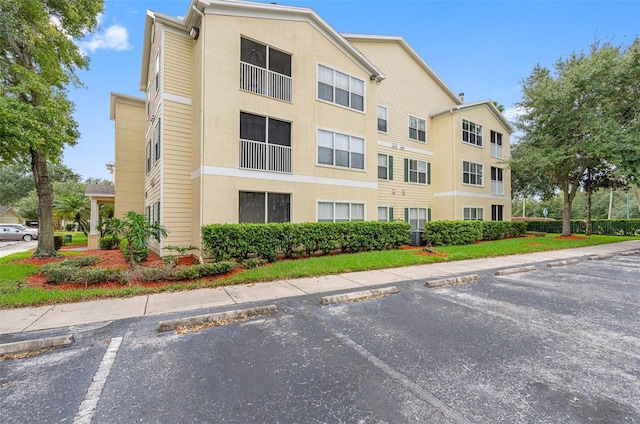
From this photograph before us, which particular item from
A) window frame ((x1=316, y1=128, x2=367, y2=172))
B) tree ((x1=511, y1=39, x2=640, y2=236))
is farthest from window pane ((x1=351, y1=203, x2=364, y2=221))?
tree ((x1=511, y1=39, x2=640, y2=236))

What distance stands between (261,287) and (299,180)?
591cm

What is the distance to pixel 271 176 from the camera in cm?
1137

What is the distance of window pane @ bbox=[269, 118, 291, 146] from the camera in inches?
460

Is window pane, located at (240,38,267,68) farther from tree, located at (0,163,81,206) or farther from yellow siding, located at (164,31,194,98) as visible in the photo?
tree, located at (0,163,81,206)

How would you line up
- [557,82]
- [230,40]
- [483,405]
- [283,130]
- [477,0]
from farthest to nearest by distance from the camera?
1. [557,82]
2. [477,0]
3. [283,130]
4. [230,40]
5. [483,405]

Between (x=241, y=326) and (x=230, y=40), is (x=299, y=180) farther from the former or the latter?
(x=241, y=326)

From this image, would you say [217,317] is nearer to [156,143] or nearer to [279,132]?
[279,132]

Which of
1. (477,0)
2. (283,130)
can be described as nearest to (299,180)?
(283,130)

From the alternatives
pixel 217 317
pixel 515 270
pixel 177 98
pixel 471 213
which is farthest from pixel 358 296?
pixel 471 213

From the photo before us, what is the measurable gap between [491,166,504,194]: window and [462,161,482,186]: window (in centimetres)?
174

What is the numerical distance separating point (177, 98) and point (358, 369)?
11692 mm

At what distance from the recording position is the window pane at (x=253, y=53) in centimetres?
1120

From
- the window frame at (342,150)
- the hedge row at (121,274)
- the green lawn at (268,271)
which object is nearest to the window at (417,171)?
the window frame at (342,150)

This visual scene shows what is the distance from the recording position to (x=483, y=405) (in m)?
2.67
